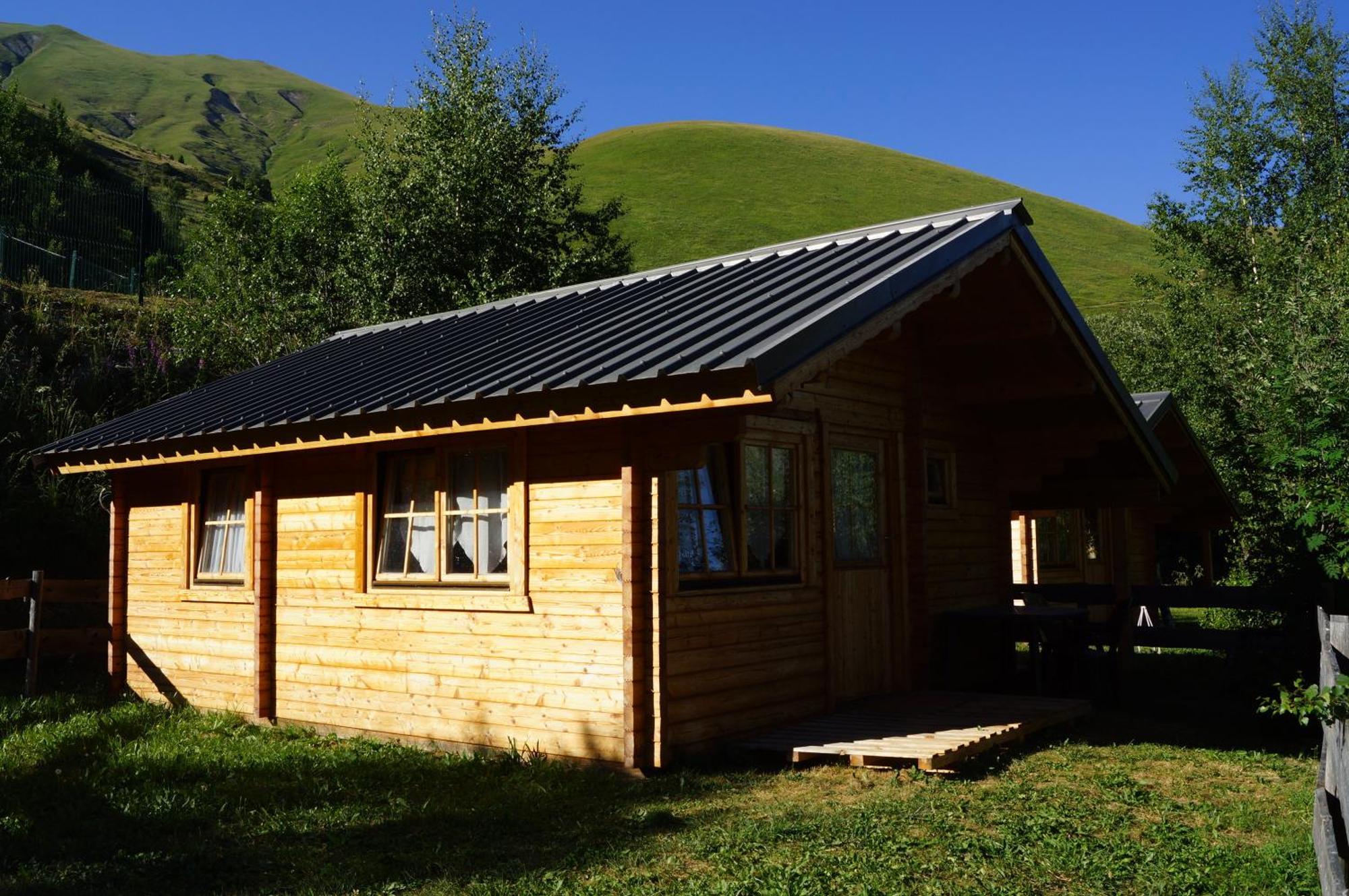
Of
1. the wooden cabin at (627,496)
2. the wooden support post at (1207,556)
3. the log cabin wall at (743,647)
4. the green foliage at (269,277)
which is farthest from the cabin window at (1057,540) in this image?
the green foliage at (269,277)

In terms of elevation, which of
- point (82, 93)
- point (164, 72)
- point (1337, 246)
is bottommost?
point (1337, 246)

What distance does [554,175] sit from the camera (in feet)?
90.6

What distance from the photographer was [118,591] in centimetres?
1303

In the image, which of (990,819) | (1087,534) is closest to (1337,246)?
(1087,534)

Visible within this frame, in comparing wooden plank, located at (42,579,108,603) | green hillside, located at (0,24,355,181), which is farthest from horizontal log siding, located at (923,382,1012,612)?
green hillside, located at (0,24,355,181)

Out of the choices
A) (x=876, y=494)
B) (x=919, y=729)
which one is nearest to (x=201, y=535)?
(x=876, y=494)

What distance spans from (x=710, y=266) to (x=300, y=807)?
6.53m

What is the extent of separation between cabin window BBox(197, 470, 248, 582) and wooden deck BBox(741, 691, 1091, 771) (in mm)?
6033

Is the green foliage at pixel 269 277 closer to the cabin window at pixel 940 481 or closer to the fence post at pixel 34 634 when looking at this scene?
the fence post at pixel 34 634

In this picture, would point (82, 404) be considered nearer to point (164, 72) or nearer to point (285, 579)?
point (285, 579)

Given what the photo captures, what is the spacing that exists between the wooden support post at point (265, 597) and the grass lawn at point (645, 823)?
128cm

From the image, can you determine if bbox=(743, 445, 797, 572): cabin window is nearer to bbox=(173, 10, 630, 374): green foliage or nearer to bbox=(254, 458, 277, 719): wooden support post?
bbox=(254, 458, 277, 719): wooden support post

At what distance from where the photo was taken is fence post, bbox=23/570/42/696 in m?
12.2

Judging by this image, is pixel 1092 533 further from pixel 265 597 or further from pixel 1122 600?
pixel 265 597
